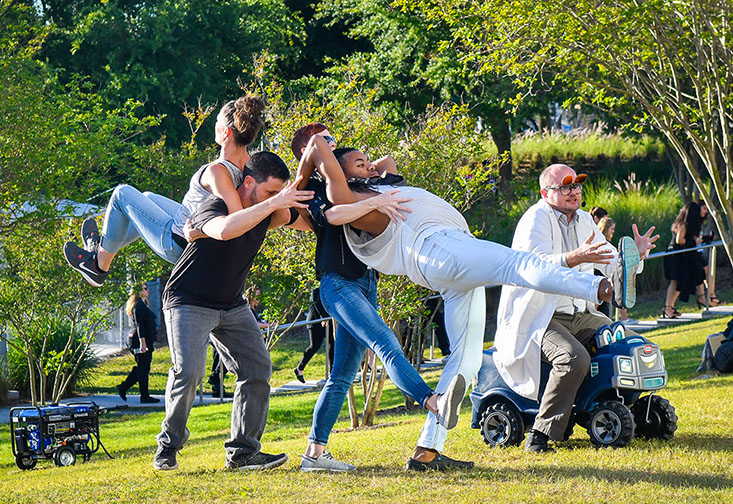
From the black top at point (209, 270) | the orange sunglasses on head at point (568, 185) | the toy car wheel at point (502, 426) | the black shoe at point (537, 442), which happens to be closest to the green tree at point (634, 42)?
the orange sunglasses on head at point (568, 185)

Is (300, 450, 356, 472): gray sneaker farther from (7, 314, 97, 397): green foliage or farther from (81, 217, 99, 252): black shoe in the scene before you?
(7, 314, 97, 397): green foliage

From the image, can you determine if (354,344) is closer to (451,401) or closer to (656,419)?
(451,401)

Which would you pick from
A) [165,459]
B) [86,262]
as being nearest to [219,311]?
[165,459]

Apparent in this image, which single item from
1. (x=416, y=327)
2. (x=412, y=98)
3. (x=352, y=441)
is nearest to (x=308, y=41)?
(x=412, y=98)

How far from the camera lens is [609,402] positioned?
251 inches

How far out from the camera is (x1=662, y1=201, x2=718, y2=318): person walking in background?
55.2 ft

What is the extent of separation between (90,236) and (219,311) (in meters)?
1.61

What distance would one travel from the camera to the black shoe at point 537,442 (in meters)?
6.38

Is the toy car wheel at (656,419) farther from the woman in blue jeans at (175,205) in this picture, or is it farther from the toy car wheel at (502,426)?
the woman in blue jeans at (175,205)

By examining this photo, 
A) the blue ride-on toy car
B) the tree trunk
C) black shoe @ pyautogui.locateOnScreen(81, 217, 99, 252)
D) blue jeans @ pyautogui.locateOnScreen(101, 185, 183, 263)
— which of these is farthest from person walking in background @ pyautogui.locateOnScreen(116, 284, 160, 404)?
the tree trunk

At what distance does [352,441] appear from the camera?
811cm

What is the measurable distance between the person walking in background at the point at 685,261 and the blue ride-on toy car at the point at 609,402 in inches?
417

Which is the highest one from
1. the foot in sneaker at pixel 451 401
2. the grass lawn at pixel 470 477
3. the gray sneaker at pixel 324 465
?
the foot in sneaker at pixel 451 401

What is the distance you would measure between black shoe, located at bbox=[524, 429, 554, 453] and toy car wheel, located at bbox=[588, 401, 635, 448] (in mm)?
319
